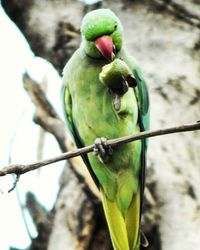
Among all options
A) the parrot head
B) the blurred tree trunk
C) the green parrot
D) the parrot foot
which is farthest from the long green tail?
the parrot head

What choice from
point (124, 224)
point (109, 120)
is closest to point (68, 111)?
point (109, 120)

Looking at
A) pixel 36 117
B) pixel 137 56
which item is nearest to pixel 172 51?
pixel 137 56

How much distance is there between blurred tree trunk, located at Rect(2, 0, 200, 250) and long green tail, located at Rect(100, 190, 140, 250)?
6.3 inches

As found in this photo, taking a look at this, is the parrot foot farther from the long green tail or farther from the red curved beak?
the red curved beak

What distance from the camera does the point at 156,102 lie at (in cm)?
391

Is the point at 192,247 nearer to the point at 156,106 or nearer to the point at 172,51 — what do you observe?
the point at 156,106

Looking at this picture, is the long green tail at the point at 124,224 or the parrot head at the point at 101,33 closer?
the parrot head at the point at 101,33

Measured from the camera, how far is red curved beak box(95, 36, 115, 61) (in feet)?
9.81

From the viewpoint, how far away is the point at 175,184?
11.6 feet

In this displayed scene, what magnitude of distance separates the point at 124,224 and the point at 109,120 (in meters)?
0.55

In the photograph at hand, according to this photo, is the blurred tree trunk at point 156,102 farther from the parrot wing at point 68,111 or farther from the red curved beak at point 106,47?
the red curved beak at point 106,47

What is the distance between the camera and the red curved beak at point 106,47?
2.99 m

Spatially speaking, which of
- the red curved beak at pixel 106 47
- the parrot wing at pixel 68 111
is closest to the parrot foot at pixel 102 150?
the parrot wing at pixel 68 111

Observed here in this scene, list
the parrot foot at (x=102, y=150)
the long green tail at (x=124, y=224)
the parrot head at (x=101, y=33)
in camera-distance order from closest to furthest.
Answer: the parrot foot at (x=102, y=150)
the parrot head at (x=101, y=33)
the long green tail at (x=124, y=224)
